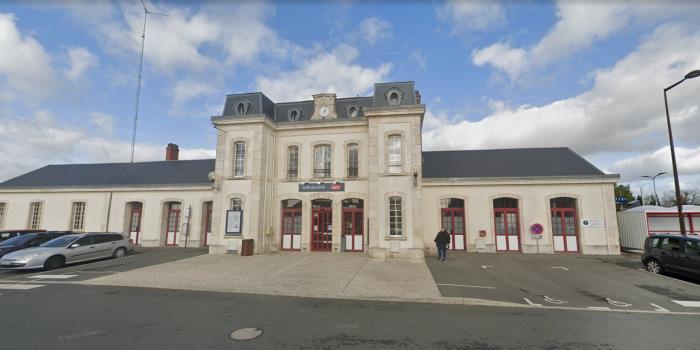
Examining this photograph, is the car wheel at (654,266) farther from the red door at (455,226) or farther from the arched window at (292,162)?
the arched window at (292,162)

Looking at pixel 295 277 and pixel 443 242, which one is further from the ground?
pixel 443 242

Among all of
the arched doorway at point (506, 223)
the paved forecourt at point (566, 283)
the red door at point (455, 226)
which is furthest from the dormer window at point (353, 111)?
the arched doorway at point (506, 223)

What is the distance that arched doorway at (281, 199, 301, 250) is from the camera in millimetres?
16359

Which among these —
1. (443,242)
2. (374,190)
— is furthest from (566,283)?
(374,190)

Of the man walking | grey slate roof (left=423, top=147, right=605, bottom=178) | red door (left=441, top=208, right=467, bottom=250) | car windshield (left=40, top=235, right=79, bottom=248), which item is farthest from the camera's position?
grey slate roof (left=423, top=147, right=605, bottom=178)

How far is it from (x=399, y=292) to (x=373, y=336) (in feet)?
9.88

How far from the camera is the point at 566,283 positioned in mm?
9266

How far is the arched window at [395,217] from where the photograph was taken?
14152 mm

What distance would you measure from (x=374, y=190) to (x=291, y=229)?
533 cm

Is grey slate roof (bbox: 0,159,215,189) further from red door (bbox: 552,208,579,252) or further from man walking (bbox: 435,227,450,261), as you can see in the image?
red door (bbox: 552,208,579,252)

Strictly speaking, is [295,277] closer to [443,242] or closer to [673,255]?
[443,242]

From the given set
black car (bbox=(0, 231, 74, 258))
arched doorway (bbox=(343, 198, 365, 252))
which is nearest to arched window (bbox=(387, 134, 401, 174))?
arched doorway (bbox=(343, 198, 365, 252))

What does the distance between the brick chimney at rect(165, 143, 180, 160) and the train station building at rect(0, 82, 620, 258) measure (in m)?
8.93

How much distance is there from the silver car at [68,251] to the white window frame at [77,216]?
8271 mm
